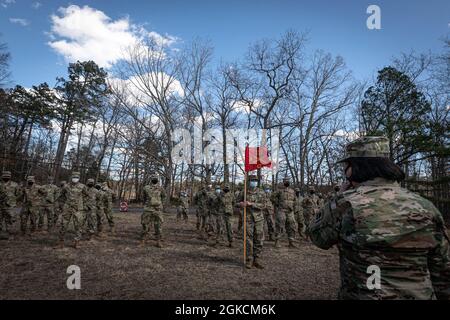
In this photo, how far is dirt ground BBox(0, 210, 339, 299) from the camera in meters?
5.13

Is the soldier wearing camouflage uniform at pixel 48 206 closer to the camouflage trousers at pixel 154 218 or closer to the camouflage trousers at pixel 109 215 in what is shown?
the camouflage trousers at pixel 109 215

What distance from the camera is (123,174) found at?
4100 cm

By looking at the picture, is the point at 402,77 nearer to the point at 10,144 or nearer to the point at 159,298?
the point at 159,298

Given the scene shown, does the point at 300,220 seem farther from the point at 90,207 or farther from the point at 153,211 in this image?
the point at 90,207

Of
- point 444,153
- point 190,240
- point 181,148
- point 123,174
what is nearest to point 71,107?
point 123,174

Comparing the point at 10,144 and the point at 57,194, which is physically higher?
the point at 10,144

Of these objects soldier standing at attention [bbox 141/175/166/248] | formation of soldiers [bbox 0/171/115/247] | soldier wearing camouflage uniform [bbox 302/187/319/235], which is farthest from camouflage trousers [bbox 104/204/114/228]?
soldier wearing camouflage uniform [bbox 302/187/319/235]

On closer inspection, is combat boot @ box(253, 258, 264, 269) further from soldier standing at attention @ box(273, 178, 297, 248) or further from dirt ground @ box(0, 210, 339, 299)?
soldier standing at attention @ box(273, 178, 297, 248)

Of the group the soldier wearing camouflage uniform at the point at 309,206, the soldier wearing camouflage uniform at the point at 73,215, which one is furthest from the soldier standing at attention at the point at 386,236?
the soldier wearing camouflage uniform at the point at 309,206

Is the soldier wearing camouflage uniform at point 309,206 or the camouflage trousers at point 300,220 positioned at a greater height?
the soldier wearing camouflage uniform at point 309,206

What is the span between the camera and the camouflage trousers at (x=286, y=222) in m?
10.5

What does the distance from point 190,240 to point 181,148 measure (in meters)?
17.0

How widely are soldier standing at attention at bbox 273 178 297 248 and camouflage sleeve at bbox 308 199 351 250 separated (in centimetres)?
846

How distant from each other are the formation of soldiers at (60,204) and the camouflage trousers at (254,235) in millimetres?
5571
